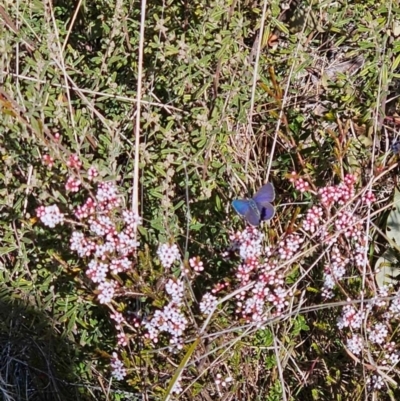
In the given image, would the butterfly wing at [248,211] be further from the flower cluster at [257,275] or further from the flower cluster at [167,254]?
the flower cluster at [167,254]

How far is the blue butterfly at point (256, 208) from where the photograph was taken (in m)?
1.75

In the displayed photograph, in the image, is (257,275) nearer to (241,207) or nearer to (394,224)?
(241,207)

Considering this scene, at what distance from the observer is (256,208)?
177cm

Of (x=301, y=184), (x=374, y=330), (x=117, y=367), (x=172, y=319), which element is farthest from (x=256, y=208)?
(x=117, y=367)

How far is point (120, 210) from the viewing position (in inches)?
74.2

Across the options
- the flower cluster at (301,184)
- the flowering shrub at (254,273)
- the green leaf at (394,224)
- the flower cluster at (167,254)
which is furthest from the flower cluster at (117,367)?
the green leaf at (394,224)

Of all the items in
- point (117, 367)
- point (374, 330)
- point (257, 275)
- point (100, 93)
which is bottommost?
point (117, 367)

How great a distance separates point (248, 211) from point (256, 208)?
24 mm

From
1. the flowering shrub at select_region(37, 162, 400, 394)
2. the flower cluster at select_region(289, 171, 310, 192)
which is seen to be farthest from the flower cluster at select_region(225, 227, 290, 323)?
the flower cluster at select_region(289, 171, 310, 192)

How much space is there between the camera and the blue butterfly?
1748mm

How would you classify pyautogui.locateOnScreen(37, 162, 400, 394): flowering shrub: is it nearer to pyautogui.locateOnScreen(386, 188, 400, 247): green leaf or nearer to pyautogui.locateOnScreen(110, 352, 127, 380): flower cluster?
pyautogui.locateOnScreen(110, 352, 127, 380): flower cluster

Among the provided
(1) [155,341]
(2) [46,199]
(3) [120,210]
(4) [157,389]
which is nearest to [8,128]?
(2) [46,199]

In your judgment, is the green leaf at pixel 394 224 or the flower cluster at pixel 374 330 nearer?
the flower cluster at pixel 374 330

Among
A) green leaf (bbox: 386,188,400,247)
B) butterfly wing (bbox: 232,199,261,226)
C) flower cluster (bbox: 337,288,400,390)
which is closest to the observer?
butterfly wing (bbox: 232,199,261,226)
